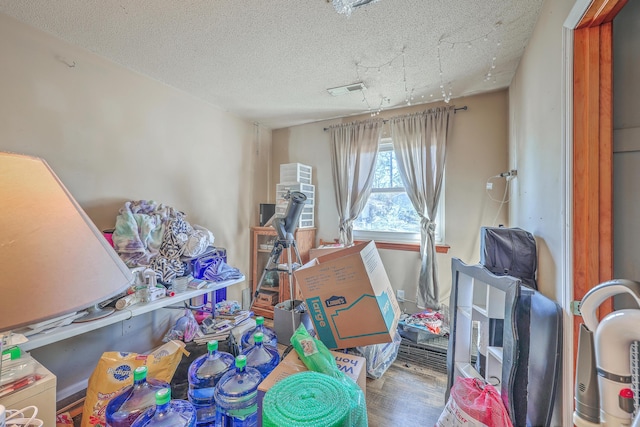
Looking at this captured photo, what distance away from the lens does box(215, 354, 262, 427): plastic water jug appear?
1.10 metres

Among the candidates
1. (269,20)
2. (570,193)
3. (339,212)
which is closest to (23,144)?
(269,20)

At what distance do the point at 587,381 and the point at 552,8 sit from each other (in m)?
1.73

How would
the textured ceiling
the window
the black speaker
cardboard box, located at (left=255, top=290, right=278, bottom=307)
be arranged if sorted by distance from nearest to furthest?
the textured ceiling < the window < cardboard box, located at (left=255, top=290, right=278, bottom=307) < the black speaker

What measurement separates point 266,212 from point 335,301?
6.80 ft

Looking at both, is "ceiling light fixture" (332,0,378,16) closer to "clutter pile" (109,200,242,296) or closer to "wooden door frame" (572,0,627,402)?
"wooden door frame" (572,0,627,402)

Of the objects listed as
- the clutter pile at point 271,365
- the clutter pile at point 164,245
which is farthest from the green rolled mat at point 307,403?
the clutter pile at point 164,245

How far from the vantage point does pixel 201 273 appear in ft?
7.47

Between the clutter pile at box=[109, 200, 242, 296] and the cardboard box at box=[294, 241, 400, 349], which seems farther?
the clutter pile at box=[109, 200, 242, 296]

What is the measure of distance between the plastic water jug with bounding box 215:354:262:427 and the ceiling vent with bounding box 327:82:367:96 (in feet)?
7.71

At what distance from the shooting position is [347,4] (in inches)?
58.1

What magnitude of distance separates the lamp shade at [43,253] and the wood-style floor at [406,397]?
5.73 ft

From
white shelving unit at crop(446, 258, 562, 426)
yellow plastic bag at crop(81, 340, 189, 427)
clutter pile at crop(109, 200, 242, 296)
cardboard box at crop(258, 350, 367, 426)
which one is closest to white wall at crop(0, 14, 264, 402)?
clutter pile at crop(109, 200, 242, 296)

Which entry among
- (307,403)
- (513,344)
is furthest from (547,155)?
(307,403)

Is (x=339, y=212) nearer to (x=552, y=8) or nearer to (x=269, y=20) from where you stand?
(x=269, y=20)
